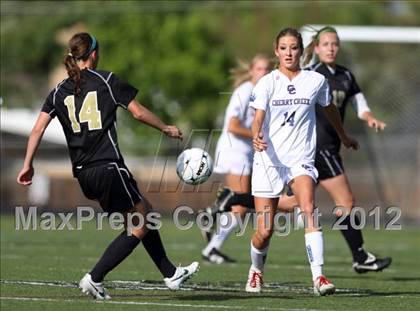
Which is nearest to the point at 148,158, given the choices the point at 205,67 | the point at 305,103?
the point at 205,67

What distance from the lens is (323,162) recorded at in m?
10.7

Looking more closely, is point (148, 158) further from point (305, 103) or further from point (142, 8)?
point (305, 103)

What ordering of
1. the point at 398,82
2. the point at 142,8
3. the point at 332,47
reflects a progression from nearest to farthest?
the point at 332,47, the point at 398,82, the point at 142,8

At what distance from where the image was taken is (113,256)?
7723mm

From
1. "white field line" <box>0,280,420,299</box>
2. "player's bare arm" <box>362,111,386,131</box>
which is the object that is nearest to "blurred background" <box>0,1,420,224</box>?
"player's bare arm" <box>362,111,386,131</box>

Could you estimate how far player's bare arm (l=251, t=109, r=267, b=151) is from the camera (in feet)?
26.7

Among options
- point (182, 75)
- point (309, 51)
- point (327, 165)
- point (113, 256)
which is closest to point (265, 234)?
point (113, 256)

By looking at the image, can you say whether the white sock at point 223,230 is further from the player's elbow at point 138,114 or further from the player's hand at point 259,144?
the player's elbow at point 138,114

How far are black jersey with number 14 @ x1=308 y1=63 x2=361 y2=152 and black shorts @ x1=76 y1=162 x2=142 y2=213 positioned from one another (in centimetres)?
350

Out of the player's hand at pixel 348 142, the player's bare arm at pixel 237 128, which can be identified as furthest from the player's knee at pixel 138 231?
the player's bare arm at pixel 237 128

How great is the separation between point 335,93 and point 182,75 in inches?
1052

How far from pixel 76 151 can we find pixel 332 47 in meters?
3.62

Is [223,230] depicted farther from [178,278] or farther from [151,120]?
[151,120]

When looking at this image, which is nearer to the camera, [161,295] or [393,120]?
[161,295]
